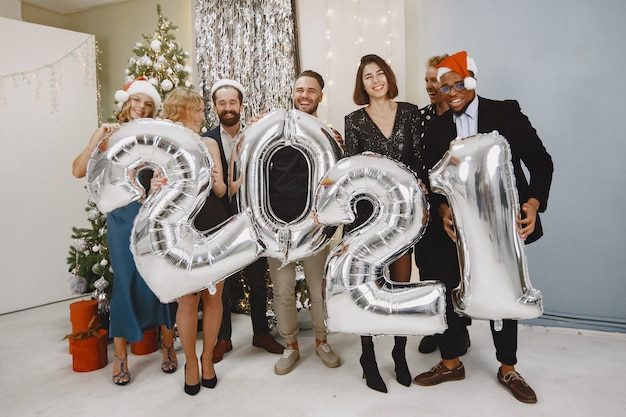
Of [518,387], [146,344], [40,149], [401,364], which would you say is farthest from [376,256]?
[40,149]

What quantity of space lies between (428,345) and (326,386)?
0.76 meters

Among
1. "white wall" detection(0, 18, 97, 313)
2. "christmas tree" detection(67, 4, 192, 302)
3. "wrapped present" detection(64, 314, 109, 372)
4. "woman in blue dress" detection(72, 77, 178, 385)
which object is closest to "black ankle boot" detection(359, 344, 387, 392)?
"woman in blue dress" detection(72, 77, 178, 385)

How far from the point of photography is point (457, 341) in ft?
7.43

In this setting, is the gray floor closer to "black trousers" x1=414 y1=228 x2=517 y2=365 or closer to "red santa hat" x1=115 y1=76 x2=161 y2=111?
"black trousers" x1=414 y1=228 x2=517 y2=365

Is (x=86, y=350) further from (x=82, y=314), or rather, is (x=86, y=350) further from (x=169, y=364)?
(x=169, y=364)

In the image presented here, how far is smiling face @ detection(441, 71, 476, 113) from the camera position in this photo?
77.1 inches

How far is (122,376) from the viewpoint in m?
2.36

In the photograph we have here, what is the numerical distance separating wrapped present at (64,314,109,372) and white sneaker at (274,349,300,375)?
1028 millimetres

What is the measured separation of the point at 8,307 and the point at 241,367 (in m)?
2.56

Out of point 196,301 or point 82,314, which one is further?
point 82,314

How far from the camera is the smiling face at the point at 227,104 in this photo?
8.61 ft

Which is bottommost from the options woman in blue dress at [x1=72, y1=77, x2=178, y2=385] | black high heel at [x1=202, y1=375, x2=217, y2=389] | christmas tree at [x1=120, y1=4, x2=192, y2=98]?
black high heel at [x1=202, y1=375, x2=217, y2=389]

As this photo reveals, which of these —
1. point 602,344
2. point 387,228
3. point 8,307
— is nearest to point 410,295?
point 387,228

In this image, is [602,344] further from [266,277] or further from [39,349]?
[39,349]
